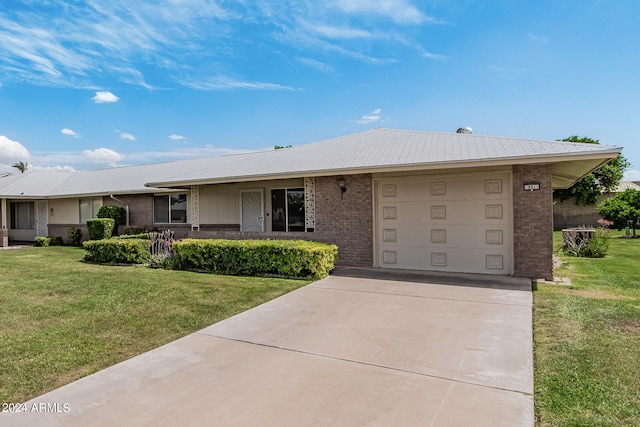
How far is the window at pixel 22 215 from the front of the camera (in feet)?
71.8

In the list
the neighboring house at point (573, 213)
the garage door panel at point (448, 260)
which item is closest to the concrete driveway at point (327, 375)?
the garage door panel at point (448, 260)

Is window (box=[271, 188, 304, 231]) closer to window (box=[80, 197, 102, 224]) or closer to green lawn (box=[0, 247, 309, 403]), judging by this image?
green lawn (box=[0, 247, 309, 403])

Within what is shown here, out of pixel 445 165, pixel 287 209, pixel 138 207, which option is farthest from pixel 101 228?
pixel 445 165

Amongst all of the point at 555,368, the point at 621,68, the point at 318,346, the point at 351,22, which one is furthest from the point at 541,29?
the point at 318,346

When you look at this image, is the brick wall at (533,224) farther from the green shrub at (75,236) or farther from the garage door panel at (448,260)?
the green shrub at (75,236)

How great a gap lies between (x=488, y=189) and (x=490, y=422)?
706 centimetres

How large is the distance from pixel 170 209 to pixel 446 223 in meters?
12.8

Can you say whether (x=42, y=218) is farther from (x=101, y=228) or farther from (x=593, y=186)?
(x=593, y=186)

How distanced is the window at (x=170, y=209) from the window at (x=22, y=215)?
9664 millimetres

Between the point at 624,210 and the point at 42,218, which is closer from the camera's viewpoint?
the point at 624,210

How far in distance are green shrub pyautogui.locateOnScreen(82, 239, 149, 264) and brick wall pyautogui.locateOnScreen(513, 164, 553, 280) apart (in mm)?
10640

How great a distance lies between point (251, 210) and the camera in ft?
47.1

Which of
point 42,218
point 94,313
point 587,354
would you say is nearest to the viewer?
point 587,354

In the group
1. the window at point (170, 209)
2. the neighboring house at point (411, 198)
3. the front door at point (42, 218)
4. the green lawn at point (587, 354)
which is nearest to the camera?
the green lawn at point (587, 354)
